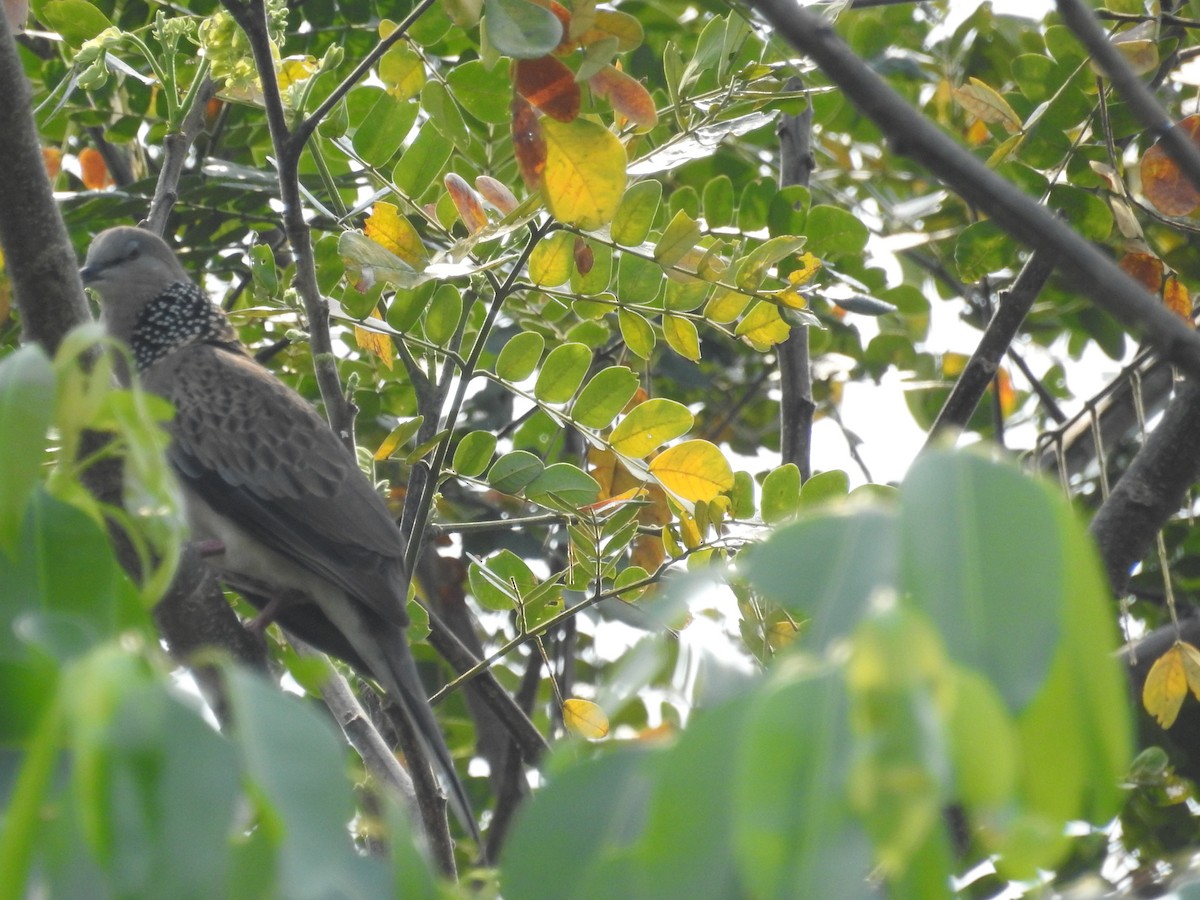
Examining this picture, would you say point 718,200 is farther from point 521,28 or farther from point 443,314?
point 521,28

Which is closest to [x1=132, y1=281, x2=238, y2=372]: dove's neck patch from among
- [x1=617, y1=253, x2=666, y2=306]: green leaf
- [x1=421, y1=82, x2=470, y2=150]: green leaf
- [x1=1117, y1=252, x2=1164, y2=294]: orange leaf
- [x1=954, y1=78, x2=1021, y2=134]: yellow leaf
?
[x1=421, y1=82, x2=470, y2=150]: green leaf

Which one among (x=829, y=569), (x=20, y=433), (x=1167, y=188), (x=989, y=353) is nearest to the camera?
(x=829, y=569)

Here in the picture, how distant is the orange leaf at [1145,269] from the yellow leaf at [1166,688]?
3.10 ft

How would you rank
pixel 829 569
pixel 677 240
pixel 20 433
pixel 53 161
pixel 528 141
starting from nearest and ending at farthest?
pixel 829 569 < pixel 20 433 < pixel 528 141 < pixel 677 240 < pixel 53 161

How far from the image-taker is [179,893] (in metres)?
1.03

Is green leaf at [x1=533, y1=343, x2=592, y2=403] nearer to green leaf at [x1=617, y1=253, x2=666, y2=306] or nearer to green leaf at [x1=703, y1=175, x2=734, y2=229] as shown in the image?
green leaf at [x1=617, y1=253, x2=666, y2=306]

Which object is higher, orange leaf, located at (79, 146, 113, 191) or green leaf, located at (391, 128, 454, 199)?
orange leaf, located at (79, 146, 113, 191)

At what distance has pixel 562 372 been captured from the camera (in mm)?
3410

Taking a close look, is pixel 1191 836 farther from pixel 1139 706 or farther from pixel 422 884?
pixel 422 884

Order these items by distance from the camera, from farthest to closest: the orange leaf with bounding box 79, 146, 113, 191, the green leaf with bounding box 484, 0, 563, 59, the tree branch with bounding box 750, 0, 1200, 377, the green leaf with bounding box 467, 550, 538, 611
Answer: the orange leaf with bounding box 79, 146, 113, 191
the green leaf with bounding box 467, 550, 538, 611
the green leaf with bounding box 484, 0, 563, 59
the tree branch with bounding box 750, 0, 1200, 377

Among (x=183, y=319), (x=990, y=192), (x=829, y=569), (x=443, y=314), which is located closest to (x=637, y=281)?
(x=443, y=314)

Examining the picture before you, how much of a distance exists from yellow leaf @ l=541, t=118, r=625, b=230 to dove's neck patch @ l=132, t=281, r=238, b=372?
2.64 meters

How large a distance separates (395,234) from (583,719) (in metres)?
1.28

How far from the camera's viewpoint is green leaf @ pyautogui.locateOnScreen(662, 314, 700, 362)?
3236 mm
